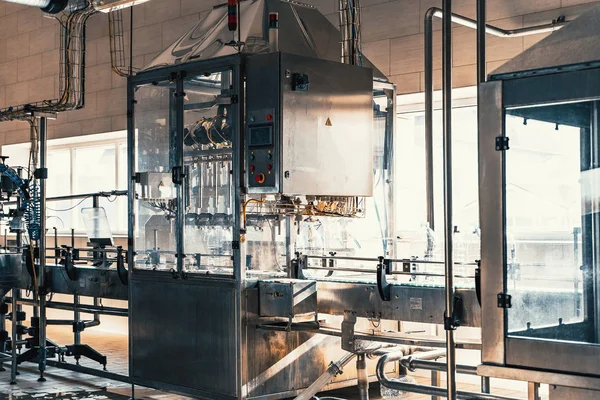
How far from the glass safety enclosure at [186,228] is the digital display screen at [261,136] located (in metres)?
0.11

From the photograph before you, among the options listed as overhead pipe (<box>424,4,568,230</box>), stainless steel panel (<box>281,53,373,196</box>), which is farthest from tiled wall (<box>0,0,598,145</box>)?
stainless steel panel (<box>281,53,373,196</box>)

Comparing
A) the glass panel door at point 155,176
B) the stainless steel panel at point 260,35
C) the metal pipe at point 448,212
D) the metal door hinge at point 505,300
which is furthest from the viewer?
the glass panel door at point 155,176

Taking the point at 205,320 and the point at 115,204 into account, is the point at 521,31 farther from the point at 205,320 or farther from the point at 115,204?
the point at 115,204

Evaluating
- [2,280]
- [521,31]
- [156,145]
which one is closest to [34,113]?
[2,280]

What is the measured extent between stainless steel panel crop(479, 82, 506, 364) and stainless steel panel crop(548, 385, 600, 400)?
0.75 feet

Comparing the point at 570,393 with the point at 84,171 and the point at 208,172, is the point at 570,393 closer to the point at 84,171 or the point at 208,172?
the point at 208,172

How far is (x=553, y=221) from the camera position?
324cm

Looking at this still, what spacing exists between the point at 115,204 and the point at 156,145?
4.18 m

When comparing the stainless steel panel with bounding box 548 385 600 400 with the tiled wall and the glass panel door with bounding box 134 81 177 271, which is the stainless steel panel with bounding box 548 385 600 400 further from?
the tiled wall

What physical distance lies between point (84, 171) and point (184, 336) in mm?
5143

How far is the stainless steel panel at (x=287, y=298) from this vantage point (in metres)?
4.86

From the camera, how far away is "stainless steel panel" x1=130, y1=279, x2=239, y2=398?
500 centimetres

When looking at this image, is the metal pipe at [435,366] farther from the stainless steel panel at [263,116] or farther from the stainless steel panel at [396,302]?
the stainless steel panel at [263,116]

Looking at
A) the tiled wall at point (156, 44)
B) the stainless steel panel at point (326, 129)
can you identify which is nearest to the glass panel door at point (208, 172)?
the stainless steel panel at point (326, 129)
